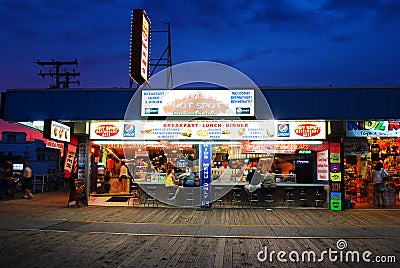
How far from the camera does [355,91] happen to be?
13.4 meters

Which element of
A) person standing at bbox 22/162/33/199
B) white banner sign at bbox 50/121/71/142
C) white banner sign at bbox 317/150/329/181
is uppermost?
white banner sign at bbox 50/121/71/142

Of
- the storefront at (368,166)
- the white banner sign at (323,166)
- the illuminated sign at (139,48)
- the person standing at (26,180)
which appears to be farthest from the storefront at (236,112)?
the person standing at (26,180)

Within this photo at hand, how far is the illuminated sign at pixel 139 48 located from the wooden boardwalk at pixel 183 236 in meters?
5.38

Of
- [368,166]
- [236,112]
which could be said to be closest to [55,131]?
[236,112]

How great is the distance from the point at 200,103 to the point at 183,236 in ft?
19.3

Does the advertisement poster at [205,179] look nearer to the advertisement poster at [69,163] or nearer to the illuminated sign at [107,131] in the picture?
the illuminated sign at [107,131]

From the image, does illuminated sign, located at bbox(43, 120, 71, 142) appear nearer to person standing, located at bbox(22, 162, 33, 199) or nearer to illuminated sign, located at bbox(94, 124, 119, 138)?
illuminated sign, located at bbox(94, 124, 119, 138)

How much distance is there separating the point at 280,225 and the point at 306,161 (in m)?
6.36

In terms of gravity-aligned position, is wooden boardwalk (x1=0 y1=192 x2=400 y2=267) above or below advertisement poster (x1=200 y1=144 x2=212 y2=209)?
below

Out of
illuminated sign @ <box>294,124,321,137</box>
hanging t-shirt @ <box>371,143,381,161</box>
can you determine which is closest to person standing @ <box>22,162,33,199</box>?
illuminated sign @ <box>294,124,321,137</box>

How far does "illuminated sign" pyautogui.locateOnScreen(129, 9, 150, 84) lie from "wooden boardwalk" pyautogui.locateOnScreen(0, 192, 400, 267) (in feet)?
17.6

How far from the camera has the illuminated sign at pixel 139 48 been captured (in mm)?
15047

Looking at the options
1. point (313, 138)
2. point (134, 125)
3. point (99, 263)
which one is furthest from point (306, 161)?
point (99, 263)

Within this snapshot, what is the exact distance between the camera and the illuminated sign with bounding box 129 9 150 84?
49.4ft
